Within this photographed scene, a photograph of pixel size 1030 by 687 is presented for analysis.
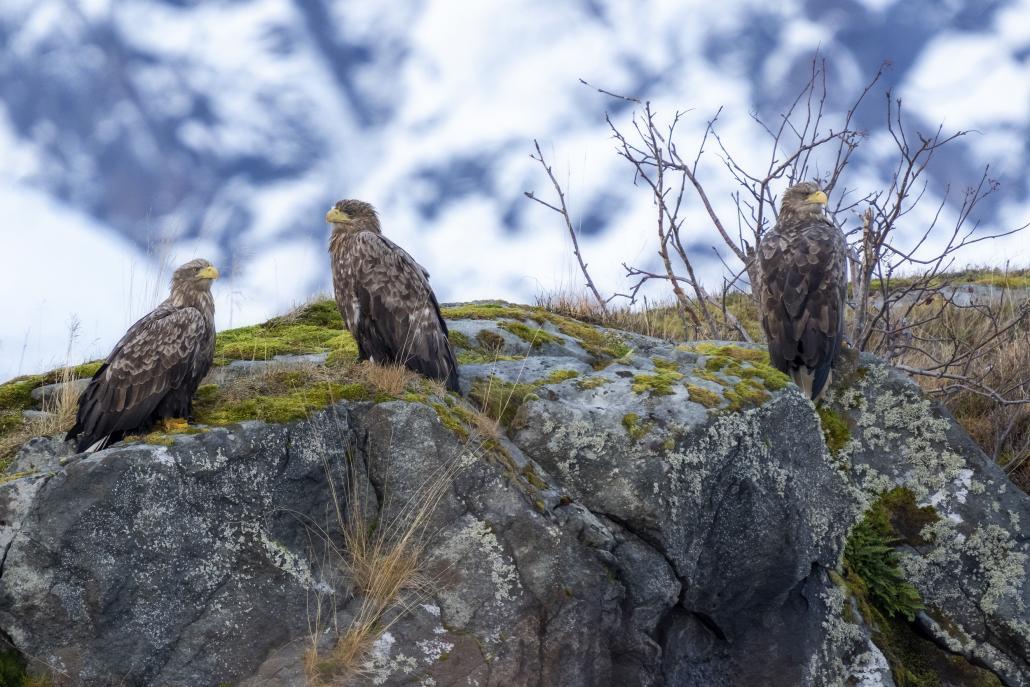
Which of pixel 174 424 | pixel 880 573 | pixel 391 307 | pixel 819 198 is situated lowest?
pixel 880 573

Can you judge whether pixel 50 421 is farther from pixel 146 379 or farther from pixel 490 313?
pixel 490 313

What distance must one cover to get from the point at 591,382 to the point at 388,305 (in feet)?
4.78

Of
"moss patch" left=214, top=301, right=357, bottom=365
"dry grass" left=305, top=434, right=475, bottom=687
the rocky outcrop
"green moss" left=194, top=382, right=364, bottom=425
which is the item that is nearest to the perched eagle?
the rocky outcrop

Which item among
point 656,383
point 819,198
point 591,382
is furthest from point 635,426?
point 819,198

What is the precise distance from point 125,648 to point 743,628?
3.37m

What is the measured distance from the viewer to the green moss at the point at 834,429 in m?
6.93

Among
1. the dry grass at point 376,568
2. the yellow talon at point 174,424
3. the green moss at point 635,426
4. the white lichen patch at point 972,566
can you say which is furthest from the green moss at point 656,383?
the yellow talon at point 174,424

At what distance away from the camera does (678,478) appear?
209 inches

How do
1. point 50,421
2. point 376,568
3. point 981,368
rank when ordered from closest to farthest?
point 376,568
point 50,421
point 981,368

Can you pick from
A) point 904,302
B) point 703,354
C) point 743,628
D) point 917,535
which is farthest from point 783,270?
point 904,302

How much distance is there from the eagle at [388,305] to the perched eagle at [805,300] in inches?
96.0

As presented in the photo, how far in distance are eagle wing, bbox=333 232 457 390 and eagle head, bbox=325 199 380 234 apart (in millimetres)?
219

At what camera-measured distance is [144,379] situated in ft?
17.2

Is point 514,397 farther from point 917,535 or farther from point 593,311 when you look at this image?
point 593,311
